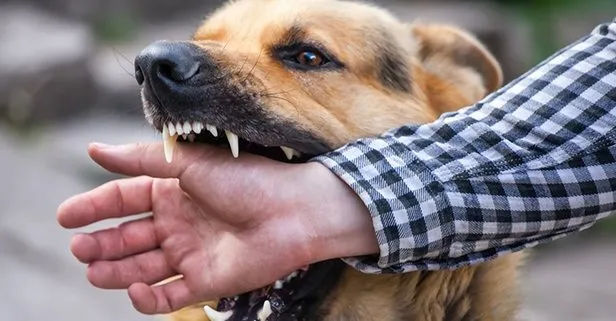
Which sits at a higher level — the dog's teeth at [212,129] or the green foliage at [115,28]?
the green foliage at [115,28]

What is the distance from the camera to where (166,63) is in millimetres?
2512

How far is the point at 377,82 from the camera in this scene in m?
3.20

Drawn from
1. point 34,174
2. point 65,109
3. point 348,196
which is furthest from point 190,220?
point 65,109

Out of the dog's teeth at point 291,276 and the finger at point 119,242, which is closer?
the dog's teeth at point 291,276

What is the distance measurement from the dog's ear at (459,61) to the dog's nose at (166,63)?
3.76ft

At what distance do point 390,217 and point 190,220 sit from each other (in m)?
0.75

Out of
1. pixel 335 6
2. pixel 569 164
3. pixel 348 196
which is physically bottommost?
pixel 569 164

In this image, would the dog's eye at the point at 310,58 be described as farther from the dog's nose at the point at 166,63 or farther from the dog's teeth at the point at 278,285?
the dog's teeth at the point at 278,285

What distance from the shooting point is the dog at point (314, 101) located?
8.50ft

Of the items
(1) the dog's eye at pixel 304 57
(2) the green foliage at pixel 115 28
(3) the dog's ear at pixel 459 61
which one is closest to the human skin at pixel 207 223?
(1) the dog's eye at pixel 304 57

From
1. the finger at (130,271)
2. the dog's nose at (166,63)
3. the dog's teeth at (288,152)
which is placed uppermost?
the dog's nose at (166,63)

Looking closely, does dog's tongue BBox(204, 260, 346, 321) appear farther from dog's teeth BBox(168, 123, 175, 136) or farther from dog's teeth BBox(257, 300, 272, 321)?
dog's teeth BBox(168, 123, 175, 136)

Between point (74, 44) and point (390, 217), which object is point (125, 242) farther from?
point (74, 44)

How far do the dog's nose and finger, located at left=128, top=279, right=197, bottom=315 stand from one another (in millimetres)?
624
